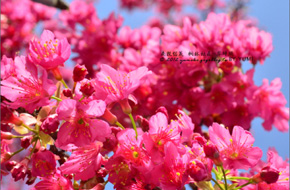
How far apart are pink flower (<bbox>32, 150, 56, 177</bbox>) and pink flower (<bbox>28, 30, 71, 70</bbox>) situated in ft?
1.28

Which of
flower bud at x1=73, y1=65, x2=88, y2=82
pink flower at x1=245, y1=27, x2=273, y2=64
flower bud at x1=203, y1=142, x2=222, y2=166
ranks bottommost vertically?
flower bud at x1=203, y1=142, x2=222, y2=166

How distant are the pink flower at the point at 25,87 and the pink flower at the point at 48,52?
0.04 meters

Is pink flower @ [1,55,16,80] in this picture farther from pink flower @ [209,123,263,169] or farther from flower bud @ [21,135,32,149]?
pink flower @ [209,123,263,169]

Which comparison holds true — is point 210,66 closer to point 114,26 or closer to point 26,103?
point 114,26

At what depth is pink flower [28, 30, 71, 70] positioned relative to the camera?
1.48 metres

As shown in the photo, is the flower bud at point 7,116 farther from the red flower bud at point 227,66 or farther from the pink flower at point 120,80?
the red flower bud at point 227,66

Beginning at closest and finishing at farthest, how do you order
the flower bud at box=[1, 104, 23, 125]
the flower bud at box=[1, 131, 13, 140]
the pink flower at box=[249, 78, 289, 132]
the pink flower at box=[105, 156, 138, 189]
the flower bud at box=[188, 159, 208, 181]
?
the flower bud at box=[188, 159, 208, 181]
the pink flower at box=[105, 156, 138, 189]
the flower bud at box=[1, 104, 23, 125]
the flower bud at box=[1, 131, 13, 140]
the pink flower at box=[249, 78, 289, 132]

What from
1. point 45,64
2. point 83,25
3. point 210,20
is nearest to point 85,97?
point 45,64

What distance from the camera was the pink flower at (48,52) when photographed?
1.48 meters

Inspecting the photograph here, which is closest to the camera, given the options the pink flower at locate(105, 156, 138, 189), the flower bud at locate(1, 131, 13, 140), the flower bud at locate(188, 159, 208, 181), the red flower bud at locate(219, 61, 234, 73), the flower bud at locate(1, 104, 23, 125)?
the flower bud at locate(188, 159, 208, 181)

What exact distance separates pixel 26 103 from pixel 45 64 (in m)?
0.19

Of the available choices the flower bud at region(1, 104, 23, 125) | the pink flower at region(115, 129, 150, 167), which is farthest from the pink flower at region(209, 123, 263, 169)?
the flower bud at region(1, 104, 23, 125)

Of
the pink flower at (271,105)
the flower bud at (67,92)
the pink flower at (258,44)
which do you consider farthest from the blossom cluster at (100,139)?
the pink flower at (258,44)

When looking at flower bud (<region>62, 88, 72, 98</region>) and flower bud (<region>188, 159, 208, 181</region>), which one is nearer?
flower bud (<region>188, 159, 208, 181</region>)
